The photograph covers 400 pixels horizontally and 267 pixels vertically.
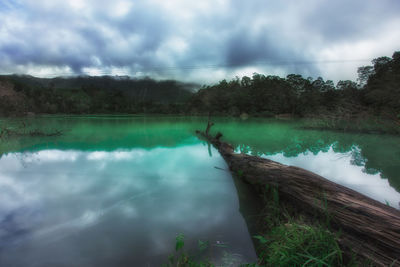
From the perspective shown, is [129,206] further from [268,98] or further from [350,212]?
[268,98]

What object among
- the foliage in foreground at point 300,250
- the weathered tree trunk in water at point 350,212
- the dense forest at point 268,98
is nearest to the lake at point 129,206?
the foliage in foreground at point 300,250

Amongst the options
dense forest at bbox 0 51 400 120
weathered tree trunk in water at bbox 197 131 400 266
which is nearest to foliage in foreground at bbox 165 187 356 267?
weathered tree trunk in water at bbox 197 131 400 266

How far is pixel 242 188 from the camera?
4.18 meters

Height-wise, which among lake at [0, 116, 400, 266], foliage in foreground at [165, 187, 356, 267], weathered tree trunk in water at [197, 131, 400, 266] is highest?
weathered tree trunk in water at [197, 131, 400, 266]

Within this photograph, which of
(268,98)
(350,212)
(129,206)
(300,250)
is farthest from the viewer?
(268,98)

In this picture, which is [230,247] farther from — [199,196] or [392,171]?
[392,171]

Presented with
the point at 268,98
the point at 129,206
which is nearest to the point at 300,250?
the point at 129,206

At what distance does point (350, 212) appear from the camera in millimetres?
1829

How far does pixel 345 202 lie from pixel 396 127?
1567 cm

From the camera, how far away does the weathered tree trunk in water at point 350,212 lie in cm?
148

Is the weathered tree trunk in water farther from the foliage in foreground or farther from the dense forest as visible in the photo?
the dense forest

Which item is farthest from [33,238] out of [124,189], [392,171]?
[392,171]

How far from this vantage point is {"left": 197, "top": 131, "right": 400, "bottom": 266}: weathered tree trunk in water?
1.48 m

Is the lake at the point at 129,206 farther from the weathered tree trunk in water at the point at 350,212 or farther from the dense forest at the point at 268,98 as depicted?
the dense forest at the point at 268,98
